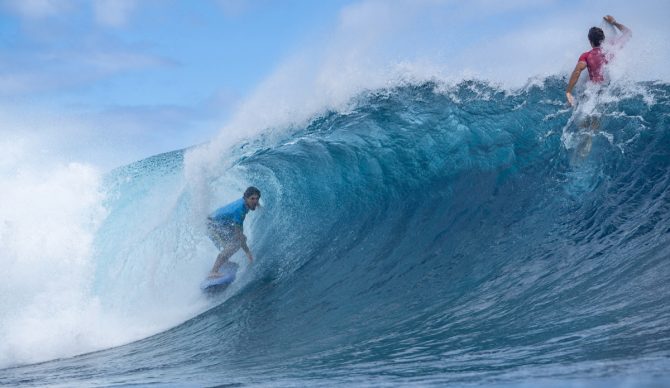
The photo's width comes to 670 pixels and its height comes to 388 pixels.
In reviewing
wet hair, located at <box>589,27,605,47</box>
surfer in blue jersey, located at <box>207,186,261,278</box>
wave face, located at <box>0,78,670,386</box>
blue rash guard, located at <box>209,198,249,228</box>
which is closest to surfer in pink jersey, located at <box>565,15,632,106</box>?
wet hair, located at <box>589,27,605,47</box>

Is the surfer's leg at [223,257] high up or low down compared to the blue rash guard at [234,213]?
down

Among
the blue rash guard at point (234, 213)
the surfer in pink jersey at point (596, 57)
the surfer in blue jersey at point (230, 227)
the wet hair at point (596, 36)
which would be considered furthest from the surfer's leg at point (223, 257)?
the wet hair at point (596, 36)

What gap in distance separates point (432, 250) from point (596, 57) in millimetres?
3146

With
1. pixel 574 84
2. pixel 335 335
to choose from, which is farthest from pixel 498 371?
pixel 574 84

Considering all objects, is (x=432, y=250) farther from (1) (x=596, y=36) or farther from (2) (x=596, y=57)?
(1) (x=596, y=36)

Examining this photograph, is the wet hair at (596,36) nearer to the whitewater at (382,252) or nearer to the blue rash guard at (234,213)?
the whitewater at (382,252)

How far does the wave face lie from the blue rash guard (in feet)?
2.33

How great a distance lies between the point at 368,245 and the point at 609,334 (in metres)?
4.61

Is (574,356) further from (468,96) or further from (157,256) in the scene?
(468,96)

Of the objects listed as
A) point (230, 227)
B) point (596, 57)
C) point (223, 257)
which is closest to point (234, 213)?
point (230, 227)

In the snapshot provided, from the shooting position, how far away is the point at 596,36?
7.97m

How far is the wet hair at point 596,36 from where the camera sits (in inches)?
313

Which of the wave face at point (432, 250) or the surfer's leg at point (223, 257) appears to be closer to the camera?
the wave face at point (432, 250)

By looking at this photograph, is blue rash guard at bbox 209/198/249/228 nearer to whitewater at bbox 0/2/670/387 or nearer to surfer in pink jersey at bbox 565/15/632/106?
whitewater at bbox 0/2/670/387
